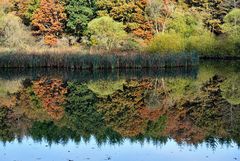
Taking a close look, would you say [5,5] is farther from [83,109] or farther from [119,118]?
[119,118]

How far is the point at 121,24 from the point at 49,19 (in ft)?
23.3

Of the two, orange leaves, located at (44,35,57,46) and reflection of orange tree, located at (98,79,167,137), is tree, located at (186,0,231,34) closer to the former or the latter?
orange leaves, located at (44,35,57,46)

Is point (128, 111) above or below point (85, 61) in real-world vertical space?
above

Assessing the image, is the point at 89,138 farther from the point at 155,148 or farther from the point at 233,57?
the point at 233,57

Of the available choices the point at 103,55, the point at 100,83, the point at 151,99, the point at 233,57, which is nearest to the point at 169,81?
the point at 100,83

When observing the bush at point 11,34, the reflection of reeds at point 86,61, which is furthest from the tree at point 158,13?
the reflection of reeds at point 86,61

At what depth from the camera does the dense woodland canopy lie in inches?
1398

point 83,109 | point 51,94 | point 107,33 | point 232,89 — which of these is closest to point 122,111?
point 83,109

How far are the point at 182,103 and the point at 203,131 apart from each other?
365 cm

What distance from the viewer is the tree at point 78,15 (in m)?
40.2

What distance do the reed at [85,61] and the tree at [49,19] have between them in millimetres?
14063

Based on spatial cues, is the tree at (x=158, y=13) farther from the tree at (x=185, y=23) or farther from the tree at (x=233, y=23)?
the tree at (x=233, y=23)

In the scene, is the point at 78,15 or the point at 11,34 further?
the point at 78,15

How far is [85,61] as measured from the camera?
25.0 meters
